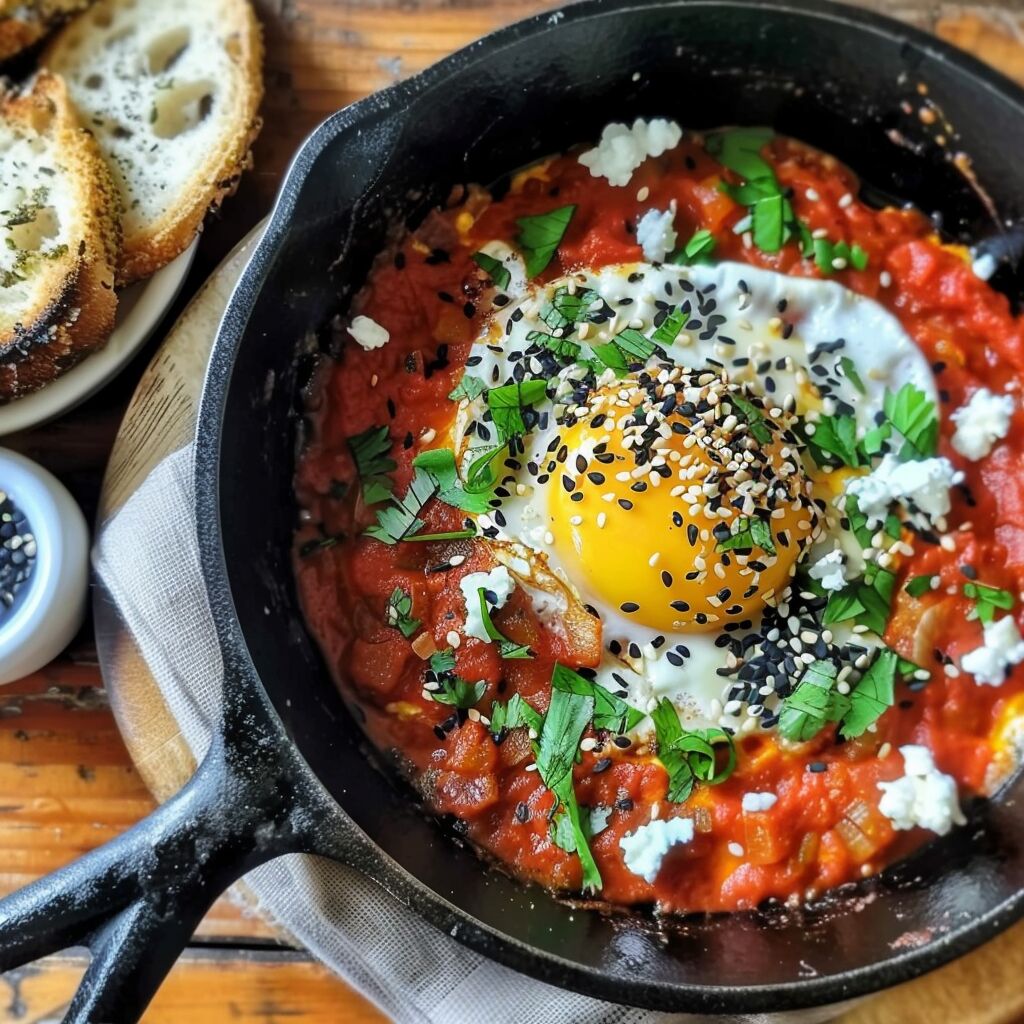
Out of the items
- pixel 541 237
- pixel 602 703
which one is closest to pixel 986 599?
pixel 602 703

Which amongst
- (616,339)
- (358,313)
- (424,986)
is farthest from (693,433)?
(424,986)

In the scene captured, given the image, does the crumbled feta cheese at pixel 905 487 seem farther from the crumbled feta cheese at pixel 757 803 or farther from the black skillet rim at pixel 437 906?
the black skillet rim at pixel 437 906

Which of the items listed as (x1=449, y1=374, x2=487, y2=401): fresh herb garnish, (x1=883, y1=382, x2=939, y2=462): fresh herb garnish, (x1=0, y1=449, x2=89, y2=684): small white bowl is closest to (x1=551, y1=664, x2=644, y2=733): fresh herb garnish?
(x1=449, y1=374, x2=487, y2=401): fresh herb garnish

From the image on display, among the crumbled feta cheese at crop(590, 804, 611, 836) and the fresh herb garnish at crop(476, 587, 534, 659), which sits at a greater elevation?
the fresh herb garnish at crop(476, 587, 534, 659)

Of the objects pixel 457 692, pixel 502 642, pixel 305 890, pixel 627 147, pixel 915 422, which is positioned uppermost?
pixel 627 147

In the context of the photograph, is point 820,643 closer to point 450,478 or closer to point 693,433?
point 693,433

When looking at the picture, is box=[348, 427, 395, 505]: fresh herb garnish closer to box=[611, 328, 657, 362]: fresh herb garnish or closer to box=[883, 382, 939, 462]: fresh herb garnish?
box=[611, 328, 657, 362]: fresh herb garnish

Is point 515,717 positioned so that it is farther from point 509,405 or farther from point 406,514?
point 509,405
